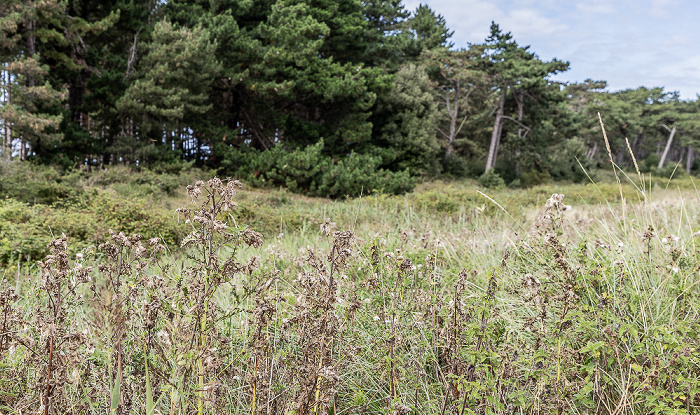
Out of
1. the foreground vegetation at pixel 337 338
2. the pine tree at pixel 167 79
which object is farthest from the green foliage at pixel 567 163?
the foreground vegetation at pixel 337 338

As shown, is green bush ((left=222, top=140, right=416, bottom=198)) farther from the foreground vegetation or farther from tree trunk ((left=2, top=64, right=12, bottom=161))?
the foreground vegetation

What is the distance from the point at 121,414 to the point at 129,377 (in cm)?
31

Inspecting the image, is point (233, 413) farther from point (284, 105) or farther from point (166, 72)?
point (284, 105)

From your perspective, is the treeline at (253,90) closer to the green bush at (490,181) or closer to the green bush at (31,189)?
the green bush at (490,181)

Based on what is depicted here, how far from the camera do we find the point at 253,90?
16.8 metres

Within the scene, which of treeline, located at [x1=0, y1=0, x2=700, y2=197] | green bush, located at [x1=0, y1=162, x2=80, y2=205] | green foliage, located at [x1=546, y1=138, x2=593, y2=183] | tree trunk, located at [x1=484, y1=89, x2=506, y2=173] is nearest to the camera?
green bush, located at [x1=0, y1=162, x2=80, y2=205]

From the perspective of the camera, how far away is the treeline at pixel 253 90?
1272 centimetres

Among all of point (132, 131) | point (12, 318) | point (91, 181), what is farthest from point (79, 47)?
point (12, 318)

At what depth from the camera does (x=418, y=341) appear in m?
2.28

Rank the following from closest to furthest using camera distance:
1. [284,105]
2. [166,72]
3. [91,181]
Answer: [91,181], [166,72], [284,105]

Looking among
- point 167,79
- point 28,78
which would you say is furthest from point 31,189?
point 167,79

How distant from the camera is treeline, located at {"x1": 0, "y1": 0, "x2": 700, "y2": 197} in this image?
1272cm

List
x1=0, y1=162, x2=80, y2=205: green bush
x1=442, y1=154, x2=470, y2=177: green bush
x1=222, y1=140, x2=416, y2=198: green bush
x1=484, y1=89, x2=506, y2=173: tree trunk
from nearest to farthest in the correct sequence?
x1=0, y1=162, x2=80, y2=205: green bush, x1=222, y1=140, x2=416, y2=198: green bush, x1=442, y1=154, x2=470, y2=177: green bush, x1=484, y1=89, x2=506, y2=173: tree trunk

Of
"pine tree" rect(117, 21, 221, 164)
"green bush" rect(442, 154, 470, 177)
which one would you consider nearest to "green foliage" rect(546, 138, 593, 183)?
"green bush" rect(442, 154, 470, 177)
